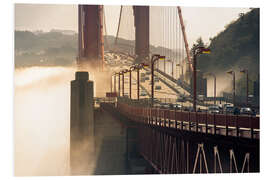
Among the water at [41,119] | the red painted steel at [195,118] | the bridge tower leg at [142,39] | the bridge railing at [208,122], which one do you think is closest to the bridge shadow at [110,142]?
the red painted steel at [195,118]

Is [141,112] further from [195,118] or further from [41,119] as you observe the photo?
[195,118]

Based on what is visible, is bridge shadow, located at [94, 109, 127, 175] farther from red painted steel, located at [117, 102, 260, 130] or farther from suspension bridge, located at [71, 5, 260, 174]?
red painted steel, located at [117, 102, 260, 130]

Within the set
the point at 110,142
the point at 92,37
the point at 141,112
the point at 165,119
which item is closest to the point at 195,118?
the point at 165,119

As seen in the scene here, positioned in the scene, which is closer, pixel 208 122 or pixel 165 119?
pixel 208 122

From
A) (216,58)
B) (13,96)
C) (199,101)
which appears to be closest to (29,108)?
(13,96)

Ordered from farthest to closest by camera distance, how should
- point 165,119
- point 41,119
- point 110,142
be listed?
point 110,142 → point 165,119 → point 41,119
